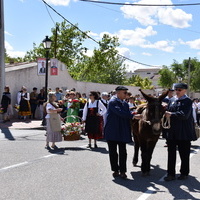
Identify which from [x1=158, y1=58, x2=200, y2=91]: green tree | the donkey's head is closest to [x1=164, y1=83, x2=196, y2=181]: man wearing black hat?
the donkey's head

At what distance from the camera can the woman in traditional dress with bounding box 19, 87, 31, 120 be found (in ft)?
60.7

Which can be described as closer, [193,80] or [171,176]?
[171,176]

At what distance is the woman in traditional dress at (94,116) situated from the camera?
415 inches

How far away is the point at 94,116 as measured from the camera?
10641mm

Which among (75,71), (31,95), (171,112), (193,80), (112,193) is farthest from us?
(193,80)

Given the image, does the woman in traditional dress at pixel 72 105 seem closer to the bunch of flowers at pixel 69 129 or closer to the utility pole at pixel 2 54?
the bunch of flowers at pixel 69 129

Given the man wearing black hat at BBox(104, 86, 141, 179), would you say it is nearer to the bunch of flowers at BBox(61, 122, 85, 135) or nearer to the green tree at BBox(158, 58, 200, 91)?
the bunch of flowers at BBox(61, 122, 85, 135)

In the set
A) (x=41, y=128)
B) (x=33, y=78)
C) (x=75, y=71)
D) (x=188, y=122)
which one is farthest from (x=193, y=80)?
(x=188, y=122)

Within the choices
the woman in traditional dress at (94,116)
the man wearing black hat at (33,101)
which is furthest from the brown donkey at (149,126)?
the man wearing black hat at (33,101)

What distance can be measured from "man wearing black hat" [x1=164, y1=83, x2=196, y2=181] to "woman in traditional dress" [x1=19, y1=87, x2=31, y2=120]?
13.1 metres

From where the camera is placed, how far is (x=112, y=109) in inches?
257

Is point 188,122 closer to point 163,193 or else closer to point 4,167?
point 163,193

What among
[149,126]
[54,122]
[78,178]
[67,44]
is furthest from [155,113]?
[67,44]

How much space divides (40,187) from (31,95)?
1473 centimetres
